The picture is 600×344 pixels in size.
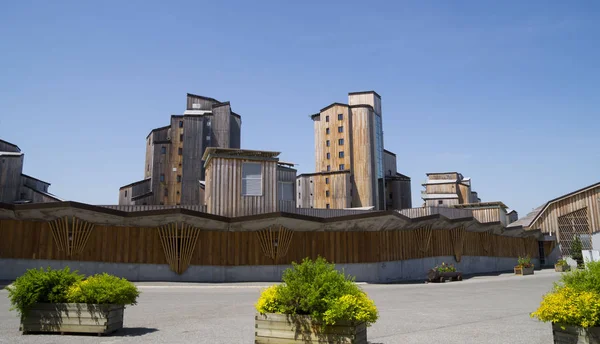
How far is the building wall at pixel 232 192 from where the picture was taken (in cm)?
3042

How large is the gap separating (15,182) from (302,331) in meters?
57.6

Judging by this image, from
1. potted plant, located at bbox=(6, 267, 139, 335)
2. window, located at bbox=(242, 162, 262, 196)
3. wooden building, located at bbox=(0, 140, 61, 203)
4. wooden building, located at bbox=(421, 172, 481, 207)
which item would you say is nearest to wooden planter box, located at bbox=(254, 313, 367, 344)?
potted plant, located at bbox=(6, 267, 139, 335)

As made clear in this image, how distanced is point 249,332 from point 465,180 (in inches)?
3490

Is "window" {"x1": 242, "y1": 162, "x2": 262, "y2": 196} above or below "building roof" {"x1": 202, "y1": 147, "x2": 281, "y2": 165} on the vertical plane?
below

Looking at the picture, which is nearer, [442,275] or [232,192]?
[232,192]

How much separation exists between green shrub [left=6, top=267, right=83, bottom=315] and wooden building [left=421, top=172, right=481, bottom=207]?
73837 millimetres

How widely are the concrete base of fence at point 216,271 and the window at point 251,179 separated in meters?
5.24

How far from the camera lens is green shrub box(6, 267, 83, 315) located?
1117 cm

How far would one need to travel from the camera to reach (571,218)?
5334 centimetres

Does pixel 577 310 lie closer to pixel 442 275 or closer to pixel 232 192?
pixel 442 275

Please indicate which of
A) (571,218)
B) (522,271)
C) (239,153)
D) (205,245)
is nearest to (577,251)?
(571,218)

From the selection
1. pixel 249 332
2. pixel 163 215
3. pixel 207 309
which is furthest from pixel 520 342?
pixel 163 215

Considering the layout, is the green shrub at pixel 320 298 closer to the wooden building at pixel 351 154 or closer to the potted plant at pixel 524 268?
the potted plant at pixel 524 268

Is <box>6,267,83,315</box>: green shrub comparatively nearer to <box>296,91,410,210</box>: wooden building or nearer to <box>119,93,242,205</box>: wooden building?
<box>296,91,410,210</box>: wooden building
